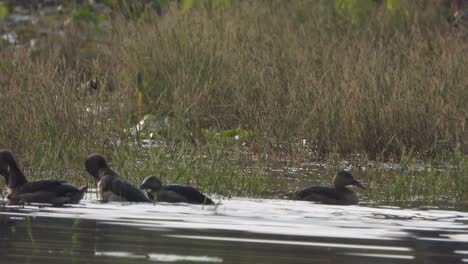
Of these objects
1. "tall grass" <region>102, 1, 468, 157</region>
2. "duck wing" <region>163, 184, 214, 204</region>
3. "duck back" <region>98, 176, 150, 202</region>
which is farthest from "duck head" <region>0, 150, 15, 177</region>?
"tall grass" <region>102, 1, 468, 157</region>

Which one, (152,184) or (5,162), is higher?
(5,162)

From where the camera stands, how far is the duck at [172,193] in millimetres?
12203

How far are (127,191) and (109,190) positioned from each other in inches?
8.6

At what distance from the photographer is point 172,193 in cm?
1234

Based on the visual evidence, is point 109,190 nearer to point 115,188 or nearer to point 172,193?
point 115,188

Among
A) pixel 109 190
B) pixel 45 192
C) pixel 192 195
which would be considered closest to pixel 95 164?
pixel 109 190

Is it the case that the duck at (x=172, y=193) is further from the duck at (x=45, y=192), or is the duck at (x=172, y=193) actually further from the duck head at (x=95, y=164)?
the duck head at (x=95, y=164)

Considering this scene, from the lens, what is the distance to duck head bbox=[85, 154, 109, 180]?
13273mm

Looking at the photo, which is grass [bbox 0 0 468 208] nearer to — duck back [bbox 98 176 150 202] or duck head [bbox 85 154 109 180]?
duck head [bbox 85 154 109 180]

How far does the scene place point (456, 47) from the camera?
19.0 meters

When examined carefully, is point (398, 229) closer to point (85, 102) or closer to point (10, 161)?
point (10, 161)

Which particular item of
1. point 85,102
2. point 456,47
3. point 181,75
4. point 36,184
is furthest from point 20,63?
point 456,47

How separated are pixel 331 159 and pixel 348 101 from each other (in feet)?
4.24

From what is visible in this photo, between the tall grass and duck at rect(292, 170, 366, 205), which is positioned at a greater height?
the tall grass
